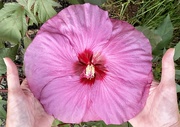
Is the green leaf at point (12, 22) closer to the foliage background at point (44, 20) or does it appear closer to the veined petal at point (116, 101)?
the foliage background at point (44, 20)

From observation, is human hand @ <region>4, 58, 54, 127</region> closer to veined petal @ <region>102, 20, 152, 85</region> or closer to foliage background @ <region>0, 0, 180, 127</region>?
foliage background @ <region>0, 0, 180, 127</region>

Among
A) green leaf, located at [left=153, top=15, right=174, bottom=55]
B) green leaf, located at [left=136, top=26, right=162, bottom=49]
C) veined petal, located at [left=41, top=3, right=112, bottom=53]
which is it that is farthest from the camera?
green leaf, located at [left=153, top=15, right=174, bottom=55]

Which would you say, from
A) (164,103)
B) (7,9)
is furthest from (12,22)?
(164,103)

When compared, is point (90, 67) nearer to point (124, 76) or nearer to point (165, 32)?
point (124, 76)

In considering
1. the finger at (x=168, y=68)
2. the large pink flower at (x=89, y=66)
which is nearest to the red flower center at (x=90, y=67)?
the large pink flower at (x=89, y=66)

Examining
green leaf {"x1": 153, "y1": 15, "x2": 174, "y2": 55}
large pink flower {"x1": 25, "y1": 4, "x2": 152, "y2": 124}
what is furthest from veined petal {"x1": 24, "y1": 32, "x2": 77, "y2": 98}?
Result: green leaf {"x1": 153, "y1": 15, "x2": 174, "y2": 55}

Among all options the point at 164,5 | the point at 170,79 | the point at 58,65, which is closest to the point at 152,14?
the point at 164,5
